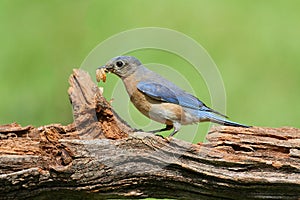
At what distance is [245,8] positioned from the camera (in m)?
6.56

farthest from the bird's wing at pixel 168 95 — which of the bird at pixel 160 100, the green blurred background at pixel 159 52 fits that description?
the green blurred background at pixel 159 52

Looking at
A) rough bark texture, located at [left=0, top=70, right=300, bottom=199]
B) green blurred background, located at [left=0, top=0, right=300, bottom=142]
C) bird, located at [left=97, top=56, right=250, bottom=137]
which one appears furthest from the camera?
green blurred background, located at [left=0, top=0, right=300, bottom=142]

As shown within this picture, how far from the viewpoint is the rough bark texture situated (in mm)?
3387

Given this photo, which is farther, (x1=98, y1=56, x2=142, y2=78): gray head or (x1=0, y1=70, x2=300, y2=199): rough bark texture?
(x1=98, y1=56, x2=142, y2=78): gray head

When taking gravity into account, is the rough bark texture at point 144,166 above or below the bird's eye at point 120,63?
below

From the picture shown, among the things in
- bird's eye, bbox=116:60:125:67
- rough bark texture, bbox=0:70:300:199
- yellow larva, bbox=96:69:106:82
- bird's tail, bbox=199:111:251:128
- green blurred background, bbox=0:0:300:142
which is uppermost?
green blurred background, bbox=0:0:300:142

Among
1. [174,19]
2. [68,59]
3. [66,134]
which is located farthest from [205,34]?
[66,134]

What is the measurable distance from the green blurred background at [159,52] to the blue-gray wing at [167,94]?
1310 millimetres

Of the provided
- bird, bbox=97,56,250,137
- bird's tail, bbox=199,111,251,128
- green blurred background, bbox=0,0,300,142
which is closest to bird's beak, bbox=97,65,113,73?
bird, bbox=97,56,250,137

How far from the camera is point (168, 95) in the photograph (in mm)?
4066

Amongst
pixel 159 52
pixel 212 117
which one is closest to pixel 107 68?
pixel 212 117

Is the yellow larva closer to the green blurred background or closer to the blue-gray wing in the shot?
the blue-gray wing

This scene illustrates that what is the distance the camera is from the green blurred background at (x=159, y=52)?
5.62 metres

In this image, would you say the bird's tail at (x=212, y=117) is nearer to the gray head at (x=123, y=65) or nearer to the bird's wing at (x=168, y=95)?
the bird's wing at (x=168, y=95)
